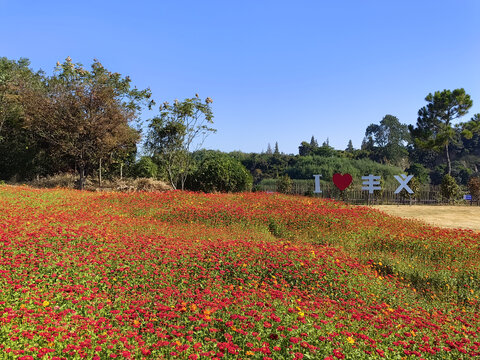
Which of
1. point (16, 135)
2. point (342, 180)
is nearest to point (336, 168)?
point (342, 180)

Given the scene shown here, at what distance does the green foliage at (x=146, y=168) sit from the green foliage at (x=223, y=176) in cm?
502

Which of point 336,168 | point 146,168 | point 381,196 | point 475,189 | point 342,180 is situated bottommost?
point 381,196

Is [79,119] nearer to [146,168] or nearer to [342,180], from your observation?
[146,168]

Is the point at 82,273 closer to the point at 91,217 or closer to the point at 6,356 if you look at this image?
the point at 6,356

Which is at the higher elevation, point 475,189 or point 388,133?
point 388,133

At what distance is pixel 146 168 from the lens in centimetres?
2214

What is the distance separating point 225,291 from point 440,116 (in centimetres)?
3698

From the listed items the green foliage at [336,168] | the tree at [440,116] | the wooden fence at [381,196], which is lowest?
the wooden fence at [381,196]

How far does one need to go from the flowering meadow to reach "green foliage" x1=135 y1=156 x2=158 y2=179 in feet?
38.4

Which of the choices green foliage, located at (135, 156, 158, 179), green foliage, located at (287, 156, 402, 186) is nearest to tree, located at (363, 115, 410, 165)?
green foliage, located at (287, 156, 402, 186)

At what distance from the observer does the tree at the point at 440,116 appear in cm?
3244

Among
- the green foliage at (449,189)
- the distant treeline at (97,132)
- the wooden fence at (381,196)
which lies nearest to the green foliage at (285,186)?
the wooden fence at (381,196)

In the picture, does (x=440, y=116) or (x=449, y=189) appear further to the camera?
(x=440, y=116)

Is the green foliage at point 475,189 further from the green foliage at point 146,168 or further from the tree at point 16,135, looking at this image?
the tree at point 16,135
